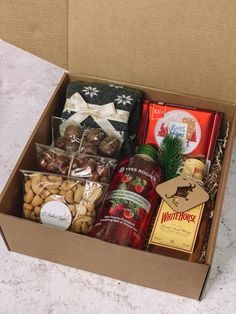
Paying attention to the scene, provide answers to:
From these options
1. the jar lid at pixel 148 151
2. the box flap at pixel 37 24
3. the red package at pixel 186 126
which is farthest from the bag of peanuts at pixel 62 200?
the box flap at pixel 37 24

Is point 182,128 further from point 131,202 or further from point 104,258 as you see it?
point 104,258

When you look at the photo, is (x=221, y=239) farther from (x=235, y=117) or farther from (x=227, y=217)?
(x=235, y=117)

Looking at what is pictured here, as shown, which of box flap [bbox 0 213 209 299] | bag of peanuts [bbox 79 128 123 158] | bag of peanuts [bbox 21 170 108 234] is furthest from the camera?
bag of peanuts [bbox 79 128 123 158]

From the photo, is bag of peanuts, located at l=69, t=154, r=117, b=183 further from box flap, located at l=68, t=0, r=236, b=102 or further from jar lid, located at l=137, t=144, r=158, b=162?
box flap, located at l=68, t=0, r=236, b=102

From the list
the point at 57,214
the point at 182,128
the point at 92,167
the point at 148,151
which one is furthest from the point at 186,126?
the point at 57,214

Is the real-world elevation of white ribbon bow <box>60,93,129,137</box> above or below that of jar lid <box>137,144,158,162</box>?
above

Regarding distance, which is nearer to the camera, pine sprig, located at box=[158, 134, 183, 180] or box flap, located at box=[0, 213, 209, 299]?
box flap, located at box=[0, 213, 209, 299]

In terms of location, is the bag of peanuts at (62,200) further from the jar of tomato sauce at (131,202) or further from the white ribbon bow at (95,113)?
the white ribbon bow at (95,113)

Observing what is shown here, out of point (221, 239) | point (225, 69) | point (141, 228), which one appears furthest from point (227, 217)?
point (225, 69)

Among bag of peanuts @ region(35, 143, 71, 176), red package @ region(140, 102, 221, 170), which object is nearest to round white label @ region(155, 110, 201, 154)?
red package @ region(140, 102, 221, 170)
